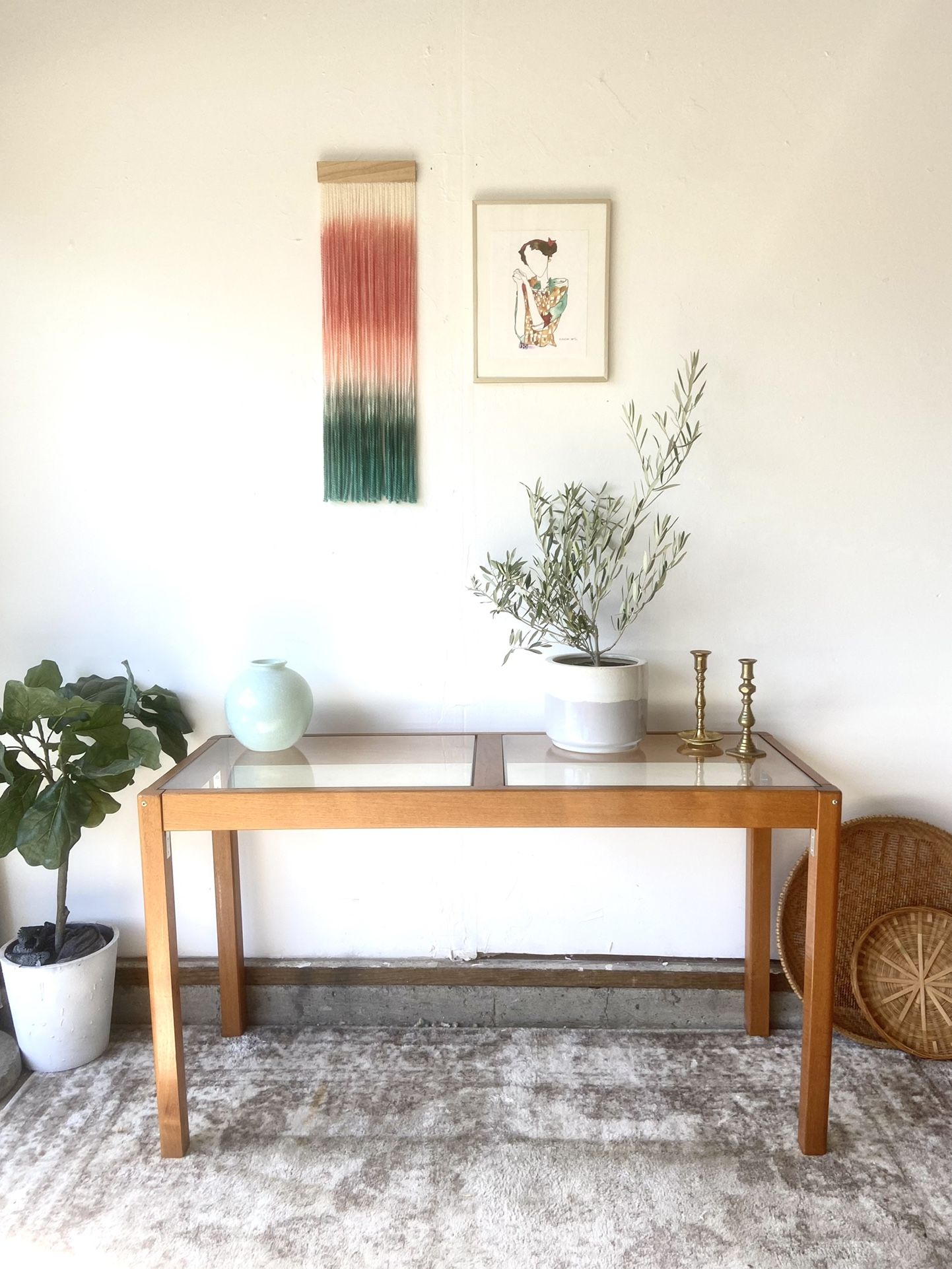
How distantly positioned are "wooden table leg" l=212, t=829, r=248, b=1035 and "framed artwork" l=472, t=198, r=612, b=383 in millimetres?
1359

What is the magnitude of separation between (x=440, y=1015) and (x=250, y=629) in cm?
114

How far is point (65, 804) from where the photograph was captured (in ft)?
6.73

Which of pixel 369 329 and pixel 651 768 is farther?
pixel 369 329

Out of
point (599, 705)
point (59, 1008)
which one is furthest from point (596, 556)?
point (59, 1008)

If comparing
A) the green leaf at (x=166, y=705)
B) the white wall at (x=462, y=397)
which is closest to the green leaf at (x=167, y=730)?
the green leaf at (x=166, y=705)

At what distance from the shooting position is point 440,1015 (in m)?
2.46

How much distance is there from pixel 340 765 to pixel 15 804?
74 centimetres

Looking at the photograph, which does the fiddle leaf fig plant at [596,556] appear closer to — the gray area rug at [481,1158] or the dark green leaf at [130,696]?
the dark green leaf at [130,696]

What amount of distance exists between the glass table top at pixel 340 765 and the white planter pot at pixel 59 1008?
2.05ft

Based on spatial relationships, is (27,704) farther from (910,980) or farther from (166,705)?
→ (910,980)

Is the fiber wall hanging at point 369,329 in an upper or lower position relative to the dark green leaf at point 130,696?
upper

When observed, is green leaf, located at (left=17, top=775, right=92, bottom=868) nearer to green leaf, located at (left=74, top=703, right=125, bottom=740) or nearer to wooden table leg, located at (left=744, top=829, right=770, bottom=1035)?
green leaf, located at (left=74, top=703, right=125, bottom=740)

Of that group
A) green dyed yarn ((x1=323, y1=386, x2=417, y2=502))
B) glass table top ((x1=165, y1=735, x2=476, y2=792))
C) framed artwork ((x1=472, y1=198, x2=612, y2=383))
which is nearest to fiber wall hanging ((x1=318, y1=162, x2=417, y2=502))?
green dyed yarn ((x1=323, y1=386, x2=417, y2=502))

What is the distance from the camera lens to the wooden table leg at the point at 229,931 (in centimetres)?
235
